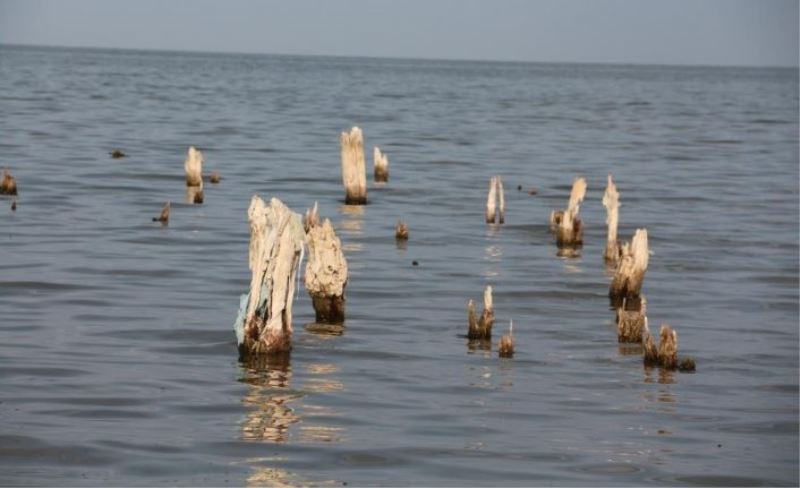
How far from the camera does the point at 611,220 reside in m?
22.9

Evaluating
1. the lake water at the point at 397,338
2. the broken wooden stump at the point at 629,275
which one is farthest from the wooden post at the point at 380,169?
the broken wooden stump at the point at 629,275

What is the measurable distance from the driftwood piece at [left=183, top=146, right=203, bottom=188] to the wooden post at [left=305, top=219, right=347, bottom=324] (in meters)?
13.8

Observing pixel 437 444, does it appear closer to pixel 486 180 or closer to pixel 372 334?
pixel 372 334

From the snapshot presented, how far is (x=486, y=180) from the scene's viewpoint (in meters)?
37.5

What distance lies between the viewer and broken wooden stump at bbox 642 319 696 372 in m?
15.9

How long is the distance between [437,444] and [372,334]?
517 centimetres

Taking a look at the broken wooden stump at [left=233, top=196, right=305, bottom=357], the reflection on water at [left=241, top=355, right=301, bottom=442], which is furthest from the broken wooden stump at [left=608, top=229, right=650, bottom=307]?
the broken wooden stump at [left=233, top=196, right=305, bottom=357]

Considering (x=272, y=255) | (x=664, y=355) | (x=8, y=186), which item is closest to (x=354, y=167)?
(x=8, y=186)

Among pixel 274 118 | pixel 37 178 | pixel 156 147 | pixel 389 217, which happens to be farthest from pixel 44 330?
pixel 274 118

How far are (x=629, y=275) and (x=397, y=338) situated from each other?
4.28 m

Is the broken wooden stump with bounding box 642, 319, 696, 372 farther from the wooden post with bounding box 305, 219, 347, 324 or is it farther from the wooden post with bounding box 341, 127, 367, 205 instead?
the wooden post with bounding box 341, 127, 367, 205

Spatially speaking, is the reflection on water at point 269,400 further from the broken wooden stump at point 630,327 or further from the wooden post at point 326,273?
the broken wooden stump at point 630,327

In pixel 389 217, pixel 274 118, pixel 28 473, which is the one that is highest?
pixel 274 118

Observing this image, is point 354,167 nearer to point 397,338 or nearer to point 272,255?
point 397,338
